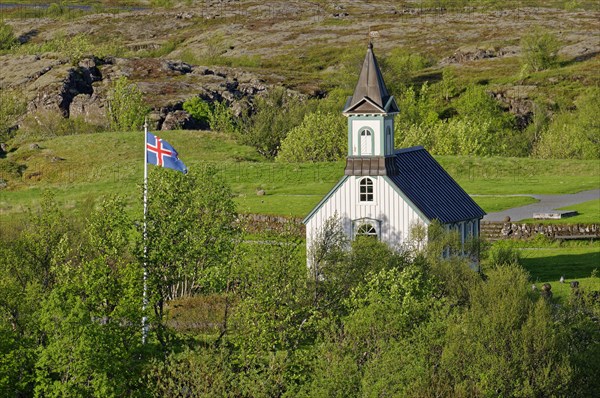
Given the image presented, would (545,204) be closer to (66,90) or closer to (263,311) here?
(263,311)

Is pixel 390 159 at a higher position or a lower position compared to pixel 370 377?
Result: higher

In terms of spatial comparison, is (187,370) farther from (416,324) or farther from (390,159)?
(390,159)

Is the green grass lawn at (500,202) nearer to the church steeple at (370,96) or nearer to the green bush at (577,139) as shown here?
the church steeple at (370,96)

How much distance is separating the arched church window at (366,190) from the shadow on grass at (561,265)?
29.0 ft

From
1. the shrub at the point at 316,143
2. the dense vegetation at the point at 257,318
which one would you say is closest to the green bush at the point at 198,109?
the shrub at the point at 316,143

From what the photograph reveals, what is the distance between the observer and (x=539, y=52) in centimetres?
19025

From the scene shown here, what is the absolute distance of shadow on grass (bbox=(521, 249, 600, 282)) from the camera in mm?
69088

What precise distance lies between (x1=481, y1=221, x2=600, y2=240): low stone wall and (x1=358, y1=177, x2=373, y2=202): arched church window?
14.2m

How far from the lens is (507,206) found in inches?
3492

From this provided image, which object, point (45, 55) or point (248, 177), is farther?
point (45, 55)

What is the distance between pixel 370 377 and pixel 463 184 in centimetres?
5336

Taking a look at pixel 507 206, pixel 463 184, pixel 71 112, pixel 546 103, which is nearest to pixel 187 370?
pixel 507 206

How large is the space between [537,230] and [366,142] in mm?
16602

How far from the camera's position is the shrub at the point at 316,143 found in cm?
12044
